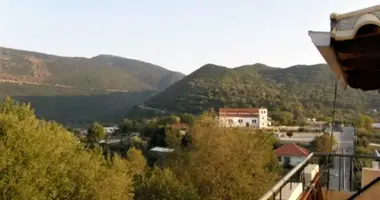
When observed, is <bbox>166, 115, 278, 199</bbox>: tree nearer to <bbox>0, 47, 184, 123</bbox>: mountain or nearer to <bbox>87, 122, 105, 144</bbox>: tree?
<bbox>87, 122, 105, 144</bbox>: tree

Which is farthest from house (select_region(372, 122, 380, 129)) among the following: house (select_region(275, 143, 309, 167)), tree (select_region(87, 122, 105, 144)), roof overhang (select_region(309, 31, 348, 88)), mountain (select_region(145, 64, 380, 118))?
roof overhang (select_region(309, 31, 348, 88))

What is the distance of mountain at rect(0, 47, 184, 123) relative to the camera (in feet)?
256

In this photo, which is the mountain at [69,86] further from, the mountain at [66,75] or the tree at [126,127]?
the tree at [126,127]

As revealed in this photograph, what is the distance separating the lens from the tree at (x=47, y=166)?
11930 millimetres

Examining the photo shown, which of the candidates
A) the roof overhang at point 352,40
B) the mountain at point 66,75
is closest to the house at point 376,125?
the roof overhang at point 352,40

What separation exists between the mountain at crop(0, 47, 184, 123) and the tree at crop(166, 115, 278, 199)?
5952 cm

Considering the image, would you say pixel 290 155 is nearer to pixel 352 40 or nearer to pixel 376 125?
pixel 376 125

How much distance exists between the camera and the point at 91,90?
298ft

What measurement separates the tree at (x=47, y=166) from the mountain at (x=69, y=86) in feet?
196

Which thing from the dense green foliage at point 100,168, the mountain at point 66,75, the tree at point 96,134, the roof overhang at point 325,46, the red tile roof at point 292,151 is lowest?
the tree at point 96,134

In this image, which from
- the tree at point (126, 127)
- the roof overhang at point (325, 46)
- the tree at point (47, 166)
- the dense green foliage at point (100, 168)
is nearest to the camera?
the roof overhang at point (325, 46)

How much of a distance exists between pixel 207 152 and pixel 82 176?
20.1ft

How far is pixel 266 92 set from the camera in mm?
66062

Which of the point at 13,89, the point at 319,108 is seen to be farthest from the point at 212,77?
the point at 13,89
